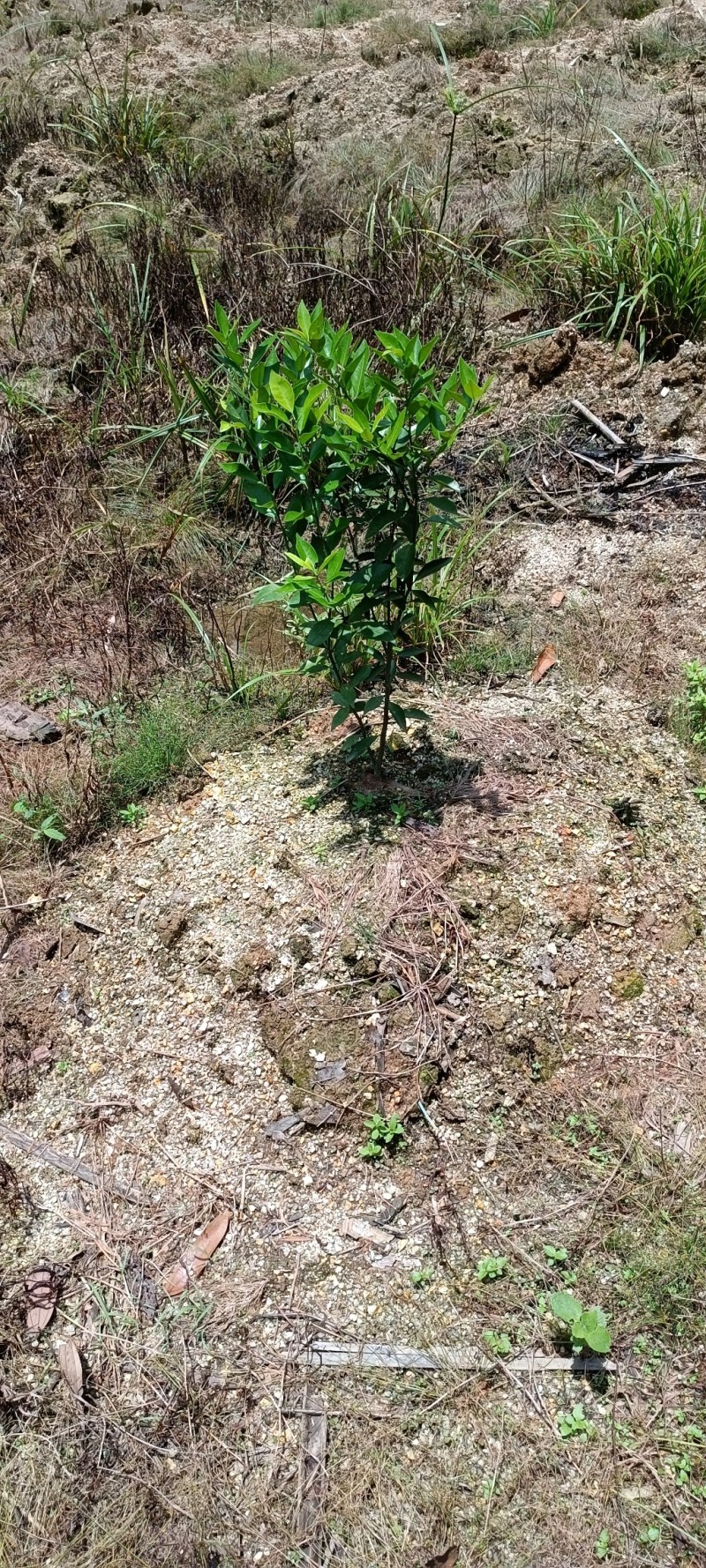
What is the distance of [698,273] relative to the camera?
4.40 m

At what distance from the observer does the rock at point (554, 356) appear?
4.60 meters

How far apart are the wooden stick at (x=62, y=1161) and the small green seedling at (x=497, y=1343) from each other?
32.5 inches

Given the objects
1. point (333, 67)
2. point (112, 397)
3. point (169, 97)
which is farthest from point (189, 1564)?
point (333, 67)

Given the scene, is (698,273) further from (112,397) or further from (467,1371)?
(467,1371)

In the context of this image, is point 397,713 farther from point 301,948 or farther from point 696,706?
point 696,706

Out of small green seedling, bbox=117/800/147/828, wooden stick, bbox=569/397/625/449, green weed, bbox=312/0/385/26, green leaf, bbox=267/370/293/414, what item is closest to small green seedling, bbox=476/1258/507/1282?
small green seedling, bbox=117/800/147/828

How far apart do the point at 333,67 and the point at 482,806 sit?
743cm

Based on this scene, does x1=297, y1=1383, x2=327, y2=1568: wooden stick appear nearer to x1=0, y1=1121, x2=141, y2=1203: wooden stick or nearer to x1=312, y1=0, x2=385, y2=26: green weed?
x1=0, y1=1121, x2=141, y2=1203: wooden stick

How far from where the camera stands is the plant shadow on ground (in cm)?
272

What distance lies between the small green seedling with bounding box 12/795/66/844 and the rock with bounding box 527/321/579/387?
10.3 ft

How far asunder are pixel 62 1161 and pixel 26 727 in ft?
5.38

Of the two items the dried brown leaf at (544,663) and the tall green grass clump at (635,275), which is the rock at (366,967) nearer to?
the dried brown leaf at (544,663)

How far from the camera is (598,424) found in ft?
14.3

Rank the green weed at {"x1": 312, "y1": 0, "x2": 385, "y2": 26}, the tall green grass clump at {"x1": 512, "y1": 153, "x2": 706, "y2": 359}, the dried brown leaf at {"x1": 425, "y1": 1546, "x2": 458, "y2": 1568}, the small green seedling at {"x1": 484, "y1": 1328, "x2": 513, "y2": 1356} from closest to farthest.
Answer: the dried brown leaf at {"x1": 425, "y1": 1546, "x2": 458, "y2": 1568} → the small green seedling at {"x1": 484, "y1": 1328, "x2": 513, "y2": 1356} → the tall green grass clump at {"x1": 512, "y1": 153, "x2": 706, "y2": 359} → the green weed at {"x1": 312, "y1": 0, "x2": 385, "y2": 26}
